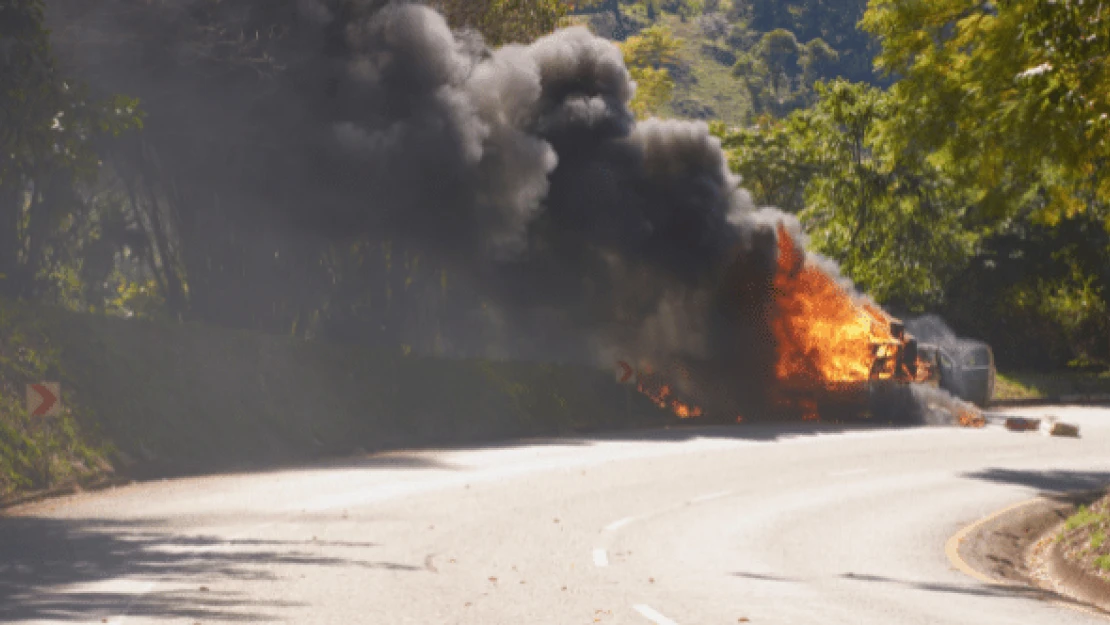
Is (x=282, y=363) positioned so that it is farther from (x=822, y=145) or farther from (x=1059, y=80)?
(x=822, y=145)

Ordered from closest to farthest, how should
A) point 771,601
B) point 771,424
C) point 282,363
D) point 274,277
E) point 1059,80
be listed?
point 771,601
point 1059,80
point 282,363
point 274,277
point 771,424

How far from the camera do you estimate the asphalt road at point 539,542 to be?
433 inches

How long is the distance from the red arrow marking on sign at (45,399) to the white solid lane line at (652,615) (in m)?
12.8

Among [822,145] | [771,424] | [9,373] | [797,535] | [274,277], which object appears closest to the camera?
[797,535]

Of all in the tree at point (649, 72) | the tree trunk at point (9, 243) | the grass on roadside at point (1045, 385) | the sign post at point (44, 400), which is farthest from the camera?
the tree at point (649, 72)

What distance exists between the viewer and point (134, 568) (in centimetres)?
1282

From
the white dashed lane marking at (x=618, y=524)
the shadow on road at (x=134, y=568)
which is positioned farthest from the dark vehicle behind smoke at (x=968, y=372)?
the shadow on road at (x=134, y=568)

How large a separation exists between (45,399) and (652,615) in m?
13.3

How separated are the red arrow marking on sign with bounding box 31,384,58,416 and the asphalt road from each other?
63.1 inches

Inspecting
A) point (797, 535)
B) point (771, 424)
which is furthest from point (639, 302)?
point (797, 535)

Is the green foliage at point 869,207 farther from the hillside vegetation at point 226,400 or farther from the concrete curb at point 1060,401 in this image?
the hillside vegetation at point 226,400

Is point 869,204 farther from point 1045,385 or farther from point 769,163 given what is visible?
point 1045,385

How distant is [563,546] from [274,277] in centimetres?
2153

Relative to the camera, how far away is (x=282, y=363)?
1199 inches
